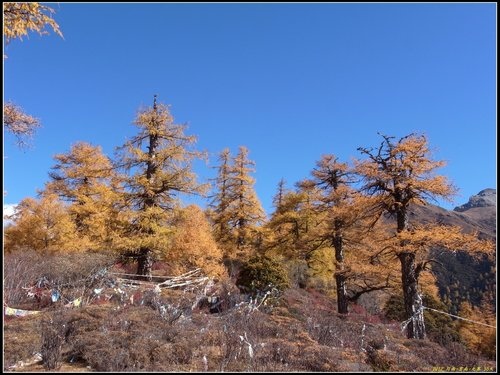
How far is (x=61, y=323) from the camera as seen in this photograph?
810 centimetres

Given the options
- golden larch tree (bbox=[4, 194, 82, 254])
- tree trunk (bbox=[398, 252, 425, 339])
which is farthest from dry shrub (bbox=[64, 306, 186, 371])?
golden larch tree (bbox=[4, 194, 82, 254])

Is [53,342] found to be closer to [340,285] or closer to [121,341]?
[121,341]

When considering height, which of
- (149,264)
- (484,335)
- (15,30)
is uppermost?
(15,30)

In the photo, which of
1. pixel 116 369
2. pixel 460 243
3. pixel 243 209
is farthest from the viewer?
pixel 243 209

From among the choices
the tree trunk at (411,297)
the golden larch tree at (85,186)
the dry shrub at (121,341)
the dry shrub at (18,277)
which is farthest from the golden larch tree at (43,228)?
the tree trunk at (411,297)

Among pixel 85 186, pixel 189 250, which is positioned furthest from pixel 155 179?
pixel 85 186

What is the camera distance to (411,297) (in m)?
13.3

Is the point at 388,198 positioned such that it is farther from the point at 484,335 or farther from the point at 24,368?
the point at 484,335

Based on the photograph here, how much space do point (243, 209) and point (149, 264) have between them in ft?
37.4

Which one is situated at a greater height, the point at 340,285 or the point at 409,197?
the point at 409,197

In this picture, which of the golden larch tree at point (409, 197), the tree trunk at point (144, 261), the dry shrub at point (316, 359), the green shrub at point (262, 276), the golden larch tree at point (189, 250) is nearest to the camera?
the dry shrub at point (316, 359)

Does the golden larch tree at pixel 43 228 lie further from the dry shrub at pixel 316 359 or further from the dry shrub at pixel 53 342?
the dry shrub at pixel 316 359

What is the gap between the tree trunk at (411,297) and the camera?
12.8 metres

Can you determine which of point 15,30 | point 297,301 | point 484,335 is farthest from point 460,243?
point 484,335
